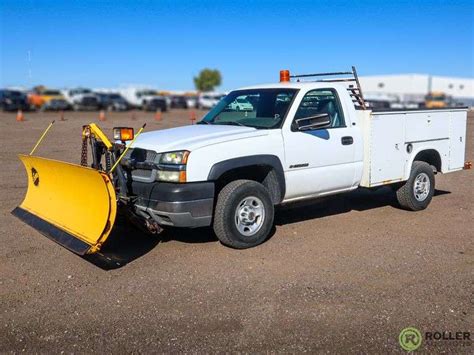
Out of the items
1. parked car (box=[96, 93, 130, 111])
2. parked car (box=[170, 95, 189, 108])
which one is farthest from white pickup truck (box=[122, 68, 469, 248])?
parked car (box=[170, 95, 189, 108])

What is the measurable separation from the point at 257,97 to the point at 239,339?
373 cm

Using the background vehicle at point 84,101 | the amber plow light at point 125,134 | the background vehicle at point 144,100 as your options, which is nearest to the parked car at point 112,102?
the background vehicle at point 84,101

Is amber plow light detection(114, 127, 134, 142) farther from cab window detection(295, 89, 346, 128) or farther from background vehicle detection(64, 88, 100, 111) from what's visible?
background vehicle detection(64, 88, 100, 111)

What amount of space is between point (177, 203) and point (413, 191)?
3969 mm

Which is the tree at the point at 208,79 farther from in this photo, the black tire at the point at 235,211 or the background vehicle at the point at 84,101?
the black tire at the point at 235,211

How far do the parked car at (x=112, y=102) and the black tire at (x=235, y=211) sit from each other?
4307 centimetres

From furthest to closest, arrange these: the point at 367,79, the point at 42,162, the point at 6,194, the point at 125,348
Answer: the point at 367,79
the point at 6,194
the point at 42,162
the point at 125,348

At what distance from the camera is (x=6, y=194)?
8.74 m

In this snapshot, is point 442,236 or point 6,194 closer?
point 442,236

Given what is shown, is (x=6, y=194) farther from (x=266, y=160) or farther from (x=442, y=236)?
(x=442, y=236)

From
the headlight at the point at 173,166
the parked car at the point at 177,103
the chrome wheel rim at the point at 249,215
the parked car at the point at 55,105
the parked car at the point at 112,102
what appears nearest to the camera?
the headlight at the point at 173,166

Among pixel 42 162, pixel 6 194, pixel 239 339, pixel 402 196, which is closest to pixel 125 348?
pixel 239 339

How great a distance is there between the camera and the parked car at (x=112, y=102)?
47094 mm

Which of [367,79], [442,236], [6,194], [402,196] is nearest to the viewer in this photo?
[442,236]
